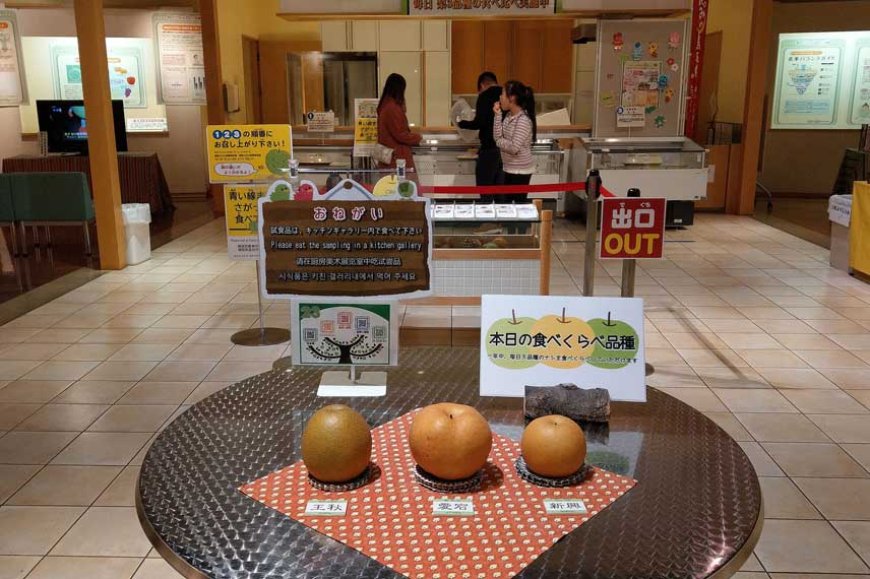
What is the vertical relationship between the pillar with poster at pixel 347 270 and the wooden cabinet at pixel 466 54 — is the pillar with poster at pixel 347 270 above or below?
below

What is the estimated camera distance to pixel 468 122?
25.1 feet

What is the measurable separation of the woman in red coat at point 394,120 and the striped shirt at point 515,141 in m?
0.79

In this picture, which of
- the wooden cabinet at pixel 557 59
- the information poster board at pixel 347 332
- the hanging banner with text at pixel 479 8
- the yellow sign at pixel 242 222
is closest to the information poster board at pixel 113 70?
the hanging banner with text at pixel 479 8

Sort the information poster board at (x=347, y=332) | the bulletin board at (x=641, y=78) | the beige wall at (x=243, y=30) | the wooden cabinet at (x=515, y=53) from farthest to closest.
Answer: the wooden cabinet at (x=515, y=53) → the beige wall at (x=243, y=30) → the bulletin board at (x=641, y=78) → the information poster board at (x=347, y=332)

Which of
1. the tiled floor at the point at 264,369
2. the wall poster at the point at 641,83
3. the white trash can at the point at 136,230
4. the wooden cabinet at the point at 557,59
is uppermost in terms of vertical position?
the wooden cabinet at the point at 557,59

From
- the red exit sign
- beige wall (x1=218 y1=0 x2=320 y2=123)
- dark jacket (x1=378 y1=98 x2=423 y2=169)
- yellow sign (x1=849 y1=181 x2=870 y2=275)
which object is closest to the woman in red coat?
dark jacket (x1=378 y1=98 x2=423 y2=169)

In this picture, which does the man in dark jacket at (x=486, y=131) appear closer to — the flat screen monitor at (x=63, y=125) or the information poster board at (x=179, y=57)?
the flat screen monitor at (x=63, y=125)

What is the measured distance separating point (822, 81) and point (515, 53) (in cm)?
439

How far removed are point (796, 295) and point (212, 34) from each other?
722 cm

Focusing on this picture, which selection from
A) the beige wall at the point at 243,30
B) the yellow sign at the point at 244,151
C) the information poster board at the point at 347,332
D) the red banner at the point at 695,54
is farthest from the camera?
the beige wall at the point at 243,30

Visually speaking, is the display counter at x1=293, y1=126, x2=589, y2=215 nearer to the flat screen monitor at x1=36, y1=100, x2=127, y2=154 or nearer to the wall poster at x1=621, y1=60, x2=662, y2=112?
the wall poster at x1=621, y1=60, x2=662, y2=112

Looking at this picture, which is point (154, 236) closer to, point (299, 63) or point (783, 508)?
point (299, 63)

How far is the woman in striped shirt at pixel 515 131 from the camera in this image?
6.84 m

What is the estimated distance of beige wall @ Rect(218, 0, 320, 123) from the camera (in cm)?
1020
